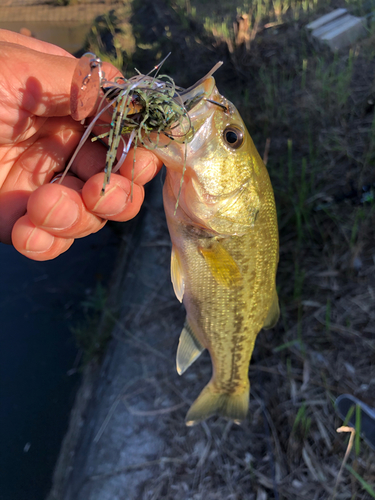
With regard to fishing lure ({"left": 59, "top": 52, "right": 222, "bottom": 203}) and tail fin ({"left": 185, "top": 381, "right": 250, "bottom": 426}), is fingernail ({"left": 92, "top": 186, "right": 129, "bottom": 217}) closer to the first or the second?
→ fishing lure ({"left": 59, "top": 52, "right": 222, "bottom": 203})

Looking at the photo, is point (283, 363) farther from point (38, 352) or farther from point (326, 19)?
point (326, 19)

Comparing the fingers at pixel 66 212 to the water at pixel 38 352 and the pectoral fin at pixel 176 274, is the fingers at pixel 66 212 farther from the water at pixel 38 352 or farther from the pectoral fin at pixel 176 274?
the water at pixel 38 352

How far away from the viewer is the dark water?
284cm

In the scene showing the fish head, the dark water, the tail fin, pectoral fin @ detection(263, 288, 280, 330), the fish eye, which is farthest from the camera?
the dark water

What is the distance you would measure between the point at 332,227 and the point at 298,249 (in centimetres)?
35

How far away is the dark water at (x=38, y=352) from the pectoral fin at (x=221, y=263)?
2.30 meters

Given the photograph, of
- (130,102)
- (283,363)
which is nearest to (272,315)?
(283,363)

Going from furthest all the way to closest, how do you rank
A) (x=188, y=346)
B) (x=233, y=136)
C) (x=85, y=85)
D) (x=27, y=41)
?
(x=188, y=346) → (x=27, y=41) → (x=233, y=136) → (x=85, y=85)

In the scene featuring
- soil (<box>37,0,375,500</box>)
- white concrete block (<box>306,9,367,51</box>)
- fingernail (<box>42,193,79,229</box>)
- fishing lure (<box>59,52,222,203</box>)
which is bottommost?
soil (<box>37,0,375,500</box>)

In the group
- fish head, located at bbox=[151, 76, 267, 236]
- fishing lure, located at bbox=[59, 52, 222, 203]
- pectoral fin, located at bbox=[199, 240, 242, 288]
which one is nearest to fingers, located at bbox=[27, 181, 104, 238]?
fishing lure, located at bbox=[59, 52, 222, 203]

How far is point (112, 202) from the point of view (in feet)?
4.66

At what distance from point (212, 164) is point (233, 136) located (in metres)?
0.14

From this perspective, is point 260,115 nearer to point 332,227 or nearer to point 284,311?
point 332,227

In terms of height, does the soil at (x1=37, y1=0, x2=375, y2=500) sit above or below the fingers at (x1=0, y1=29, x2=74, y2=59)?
below
